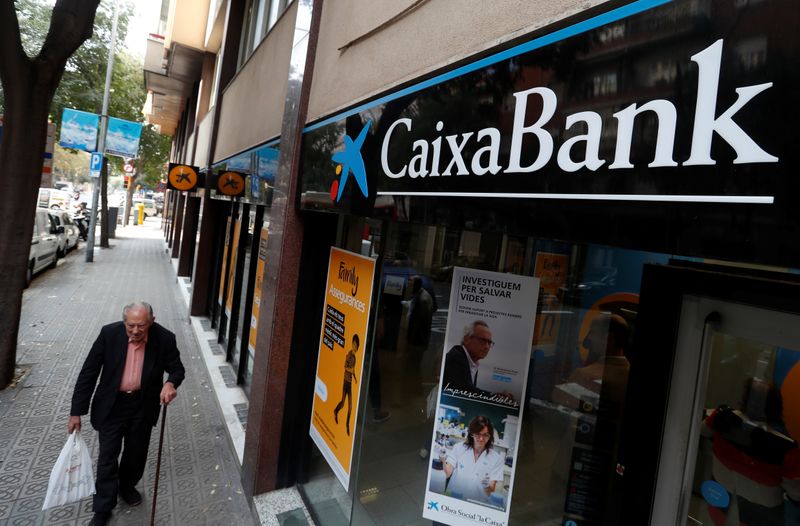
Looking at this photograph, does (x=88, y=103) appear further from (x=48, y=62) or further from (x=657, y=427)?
(x=657, y=427)

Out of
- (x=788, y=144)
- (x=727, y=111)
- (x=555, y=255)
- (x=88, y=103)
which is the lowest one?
(x=555, y=255)

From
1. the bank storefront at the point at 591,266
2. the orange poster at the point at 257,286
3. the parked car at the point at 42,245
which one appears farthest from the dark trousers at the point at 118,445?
the parked car at the point at 42,245

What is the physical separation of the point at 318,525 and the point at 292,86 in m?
4.21

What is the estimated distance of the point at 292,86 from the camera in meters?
4.83

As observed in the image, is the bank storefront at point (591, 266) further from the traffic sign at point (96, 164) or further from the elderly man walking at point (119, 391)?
the traffic sign at point (96, 164)

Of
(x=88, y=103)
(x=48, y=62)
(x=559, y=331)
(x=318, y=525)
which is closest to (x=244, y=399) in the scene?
(x=318, y=525)

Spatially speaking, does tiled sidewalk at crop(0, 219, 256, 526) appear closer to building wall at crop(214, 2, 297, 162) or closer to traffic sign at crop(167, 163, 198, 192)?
traffic sign at crop(167, 163, 198, 192)

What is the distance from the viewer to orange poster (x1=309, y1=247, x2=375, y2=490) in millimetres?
3764

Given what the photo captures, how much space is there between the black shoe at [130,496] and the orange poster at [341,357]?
5.54 feet

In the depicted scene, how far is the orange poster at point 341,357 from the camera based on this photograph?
3.76m

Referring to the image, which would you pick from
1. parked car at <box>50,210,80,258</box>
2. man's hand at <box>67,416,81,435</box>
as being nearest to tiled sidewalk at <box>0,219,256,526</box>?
man's hand at <box>67,416,81,435</box>

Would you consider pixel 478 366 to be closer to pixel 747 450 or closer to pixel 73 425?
pixel 747 450

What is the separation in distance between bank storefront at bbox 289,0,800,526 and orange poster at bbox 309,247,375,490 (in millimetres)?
25

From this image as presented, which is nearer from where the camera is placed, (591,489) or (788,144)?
(788,144)
